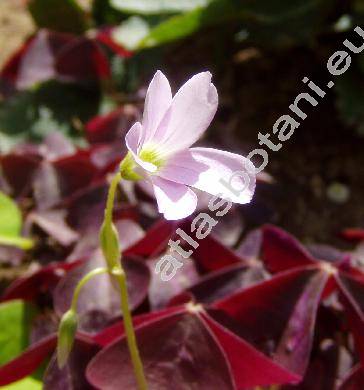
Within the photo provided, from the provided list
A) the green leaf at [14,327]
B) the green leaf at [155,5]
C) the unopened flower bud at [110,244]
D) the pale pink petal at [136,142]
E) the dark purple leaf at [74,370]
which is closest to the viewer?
the pale pink petal at [136,142]

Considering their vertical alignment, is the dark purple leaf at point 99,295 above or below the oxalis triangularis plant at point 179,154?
below

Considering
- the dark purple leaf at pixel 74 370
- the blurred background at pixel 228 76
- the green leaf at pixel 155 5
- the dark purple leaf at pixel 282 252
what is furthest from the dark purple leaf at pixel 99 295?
the green leaf at pixel 155 5

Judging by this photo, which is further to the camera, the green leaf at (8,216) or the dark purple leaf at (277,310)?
the green leaf at (8,216)

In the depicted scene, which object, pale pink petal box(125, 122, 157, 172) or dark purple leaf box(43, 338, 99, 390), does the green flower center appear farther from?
dark purple leaf box(43, 338, 99, 390)

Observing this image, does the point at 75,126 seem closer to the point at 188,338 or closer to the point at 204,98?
the point at 188,338

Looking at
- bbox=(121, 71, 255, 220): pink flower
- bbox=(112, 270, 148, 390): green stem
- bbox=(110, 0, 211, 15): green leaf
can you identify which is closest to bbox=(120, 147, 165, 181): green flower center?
bbox=(121, 71, 255, 220): pink flower

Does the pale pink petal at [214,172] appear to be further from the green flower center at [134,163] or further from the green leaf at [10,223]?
the green leaf at [10,223]
